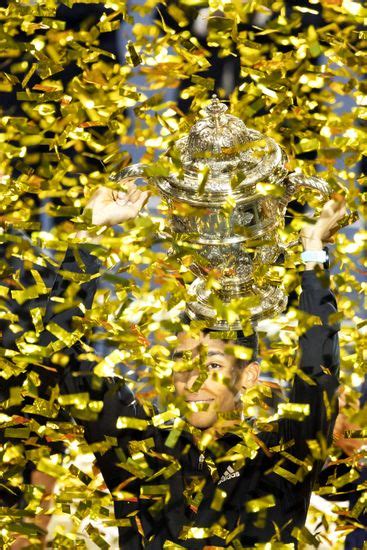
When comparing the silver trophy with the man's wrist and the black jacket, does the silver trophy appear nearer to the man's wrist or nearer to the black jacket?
the man's wrist

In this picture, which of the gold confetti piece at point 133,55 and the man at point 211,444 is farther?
the gold confetti piece at point 133,55

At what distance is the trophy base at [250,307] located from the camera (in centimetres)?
322

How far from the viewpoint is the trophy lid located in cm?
306

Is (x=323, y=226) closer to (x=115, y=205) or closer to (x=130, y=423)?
(x=115, y=205)

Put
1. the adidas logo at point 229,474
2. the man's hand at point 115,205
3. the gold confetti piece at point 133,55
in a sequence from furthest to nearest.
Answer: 1. the gold confetti piece at point 133,55
2. the man's hand at point 115,205
3. the adidas logo at point 229,474

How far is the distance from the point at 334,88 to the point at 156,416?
1.27 meters

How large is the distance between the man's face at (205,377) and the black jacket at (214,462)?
8cm

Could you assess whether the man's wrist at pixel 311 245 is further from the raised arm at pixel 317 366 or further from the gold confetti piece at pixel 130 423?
the gold confetti piece at pixel 130 423

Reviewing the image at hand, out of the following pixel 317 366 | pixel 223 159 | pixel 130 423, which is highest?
pixel 223 159

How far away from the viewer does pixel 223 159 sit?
10.2 ft

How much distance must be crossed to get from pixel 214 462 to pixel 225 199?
65 centimetres

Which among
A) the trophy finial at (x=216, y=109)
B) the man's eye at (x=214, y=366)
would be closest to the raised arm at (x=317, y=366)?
the man's eye at (x=214, y=366)

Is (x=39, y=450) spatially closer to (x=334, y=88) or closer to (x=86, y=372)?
(x=86, y=372)

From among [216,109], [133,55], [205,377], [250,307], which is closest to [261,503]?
[205,377]
